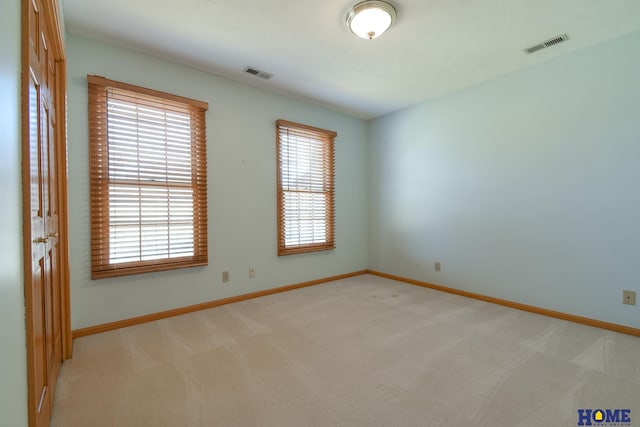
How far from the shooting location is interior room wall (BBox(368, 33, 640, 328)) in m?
2.64

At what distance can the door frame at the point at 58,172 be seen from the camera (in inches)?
37.6

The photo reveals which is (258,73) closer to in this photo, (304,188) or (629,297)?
(304,188)

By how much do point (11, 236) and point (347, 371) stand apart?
192 centimetres

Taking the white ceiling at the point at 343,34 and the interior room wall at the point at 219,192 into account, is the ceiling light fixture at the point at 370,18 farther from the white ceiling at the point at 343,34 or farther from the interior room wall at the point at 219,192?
the interior room wall at the point at 219,192

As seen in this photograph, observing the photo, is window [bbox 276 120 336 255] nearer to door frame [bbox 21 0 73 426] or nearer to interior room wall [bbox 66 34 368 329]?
interior room wall [bbox 66 34 368 329]

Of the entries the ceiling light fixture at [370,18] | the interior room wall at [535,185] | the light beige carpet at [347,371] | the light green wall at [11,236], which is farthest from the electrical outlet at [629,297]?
the light green wall at [11,236]

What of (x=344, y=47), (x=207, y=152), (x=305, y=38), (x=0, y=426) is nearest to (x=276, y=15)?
(x=305, y=38)

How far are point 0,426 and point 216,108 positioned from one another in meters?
3.21

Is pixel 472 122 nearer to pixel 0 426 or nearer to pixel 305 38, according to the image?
pixel 305 38

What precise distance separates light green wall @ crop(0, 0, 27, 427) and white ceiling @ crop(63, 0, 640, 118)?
1.74m

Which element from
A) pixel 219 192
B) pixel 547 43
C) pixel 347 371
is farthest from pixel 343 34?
pixel 347 371

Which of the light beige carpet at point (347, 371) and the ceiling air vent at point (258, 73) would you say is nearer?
the light beige carpet at point (347, 371)

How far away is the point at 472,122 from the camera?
3678 mm

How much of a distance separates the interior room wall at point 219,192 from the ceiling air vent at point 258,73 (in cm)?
32
